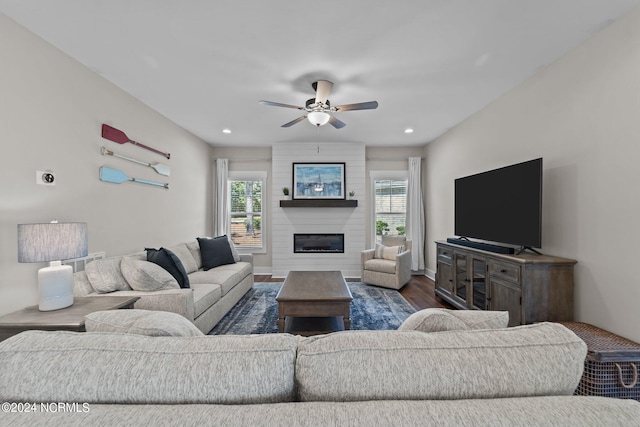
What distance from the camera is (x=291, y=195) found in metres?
5.67

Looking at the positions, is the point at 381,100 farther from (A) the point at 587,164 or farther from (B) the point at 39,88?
(B) the point at 39,88

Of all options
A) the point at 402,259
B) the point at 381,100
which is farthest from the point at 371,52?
the point at 402,259

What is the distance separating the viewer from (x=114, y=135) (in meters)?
3.03

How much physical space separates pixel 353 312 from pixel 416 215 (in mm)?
2866

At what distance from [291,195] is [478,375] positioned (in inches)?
198

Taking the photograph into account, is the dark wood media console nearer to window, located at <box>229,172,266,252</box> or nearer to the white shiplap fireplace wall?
the white shiplap fireplace wall

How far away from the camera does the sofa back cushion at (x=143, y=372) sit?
78cm

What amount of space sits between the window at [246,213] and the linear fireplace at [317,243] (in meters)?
0.82

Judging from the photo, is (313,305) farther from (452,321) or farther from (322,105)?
(322,105)

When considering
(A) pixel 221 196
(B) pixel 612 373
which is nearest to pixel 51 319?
(B) pixel 612 373

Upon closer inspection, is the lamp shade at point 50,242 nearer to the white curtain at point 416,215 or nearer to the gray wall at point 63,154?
the gray wall at point 63,154

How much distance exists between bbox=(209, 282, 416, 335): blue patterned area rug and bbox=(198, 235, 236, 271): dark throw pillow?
2.05 ft

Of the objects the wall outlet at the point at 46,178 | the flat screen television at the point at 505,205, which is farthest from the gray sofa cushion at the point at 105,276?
the flat screen television at the point at 505,205

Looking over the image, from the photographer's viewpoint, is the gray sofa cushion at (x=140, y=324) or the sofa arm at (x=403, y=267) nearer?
the gray sofa cushion at (x=140, y=324)
